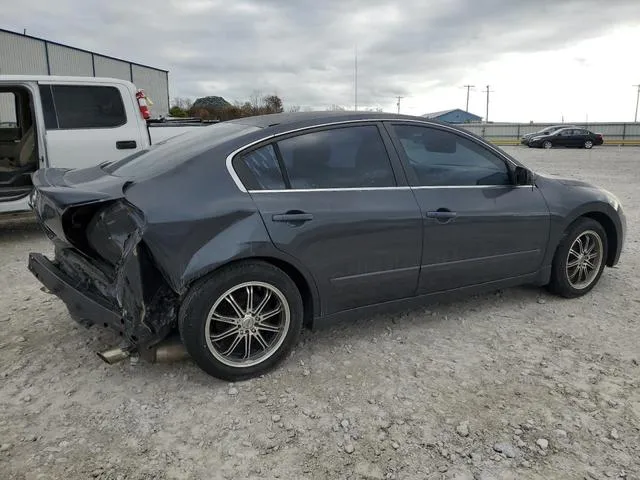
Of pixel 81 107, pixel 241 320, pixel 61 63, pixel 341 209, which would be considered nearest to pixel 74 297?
pixel 241 320

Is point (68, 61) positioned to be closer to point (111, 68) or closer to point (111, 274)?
point (111, 68)

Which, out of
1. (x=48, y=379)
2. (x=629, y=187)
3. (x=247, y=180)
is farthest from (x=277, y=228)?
(x=629, y=187)

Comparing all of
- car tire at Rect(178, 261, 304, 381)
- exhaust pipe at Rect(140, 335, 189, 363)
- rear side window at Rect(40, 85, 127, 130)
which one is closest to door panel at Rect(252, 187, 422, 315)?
car tire at Rect(178, 261, 304, 381)

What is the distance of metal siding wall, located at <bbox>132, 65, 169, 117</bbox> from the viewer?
28.3m

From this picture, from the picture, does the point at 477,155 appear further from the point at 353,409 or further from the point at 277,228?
the point at 353,409

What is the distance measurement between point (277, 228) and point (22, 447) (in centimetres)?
170

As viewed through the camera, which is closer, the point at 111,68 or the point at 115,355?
the point at 115,355

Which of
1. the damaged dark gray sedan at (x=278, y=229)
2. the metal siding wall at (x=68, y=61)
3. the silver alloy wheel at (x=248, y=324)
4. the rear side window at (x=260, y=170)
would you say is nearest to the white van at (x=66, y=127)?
the damaged dark gray sedan at (x=278, y=229)

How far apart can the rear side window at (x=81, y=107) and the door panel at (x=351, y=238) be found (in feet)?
14.7

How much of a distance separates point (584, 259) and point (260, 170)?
3.05 meters

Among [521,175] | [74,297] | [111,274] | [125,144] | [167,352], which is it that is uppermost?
[125,144]

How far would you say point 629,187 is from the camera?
12.0 meters

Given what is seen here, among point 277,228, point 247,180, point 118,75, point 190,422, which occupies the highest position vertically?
point 118,75

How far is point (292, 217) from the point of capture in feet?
10.2
